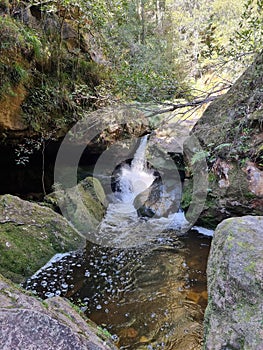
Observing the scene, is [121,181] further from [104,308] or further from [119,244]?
[104,308]

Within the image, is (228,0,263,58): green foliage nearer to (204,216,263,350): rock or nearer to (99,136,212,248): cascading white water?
(99,136,212,248): cascading white water

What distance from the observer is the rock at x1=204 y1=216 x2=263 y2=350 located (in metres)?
1.55

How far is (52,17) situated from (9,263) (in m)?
4.62

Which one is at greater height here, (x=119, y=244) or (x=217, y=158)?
(x=217, y=158)

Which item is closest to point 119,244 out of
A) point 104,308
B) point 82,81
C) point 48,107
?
point 104,308

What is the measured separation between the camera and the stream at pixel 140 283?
8.27 feet

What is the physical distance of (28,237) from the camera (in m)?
3.63

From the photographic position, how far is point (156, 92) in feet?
14.6

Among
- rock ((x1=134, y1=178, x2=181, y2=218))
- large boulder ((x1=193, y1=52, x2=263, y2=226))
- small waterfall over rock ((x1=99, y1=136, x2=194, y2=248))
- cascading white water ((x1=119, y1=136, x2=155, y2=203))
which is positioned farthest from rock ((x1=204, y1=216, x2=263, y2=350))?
cascading white water ((x1=119, y1=136, x2=155, y2=203))

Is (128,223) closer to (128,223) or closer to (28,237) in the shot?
(128,223)

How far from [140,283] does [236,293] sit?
185 cm

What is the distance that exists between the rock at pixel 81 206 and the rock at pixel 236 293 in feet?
10.5

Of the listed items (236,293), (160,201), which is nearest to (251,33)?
(160,201)

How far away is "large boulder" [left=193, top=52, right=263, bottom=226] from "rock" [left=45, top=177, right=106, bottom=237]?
2.19m
